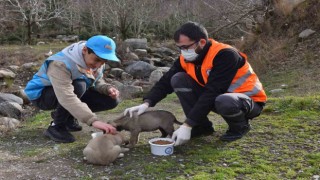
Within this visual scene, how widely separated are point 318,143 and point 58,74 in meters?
2.79

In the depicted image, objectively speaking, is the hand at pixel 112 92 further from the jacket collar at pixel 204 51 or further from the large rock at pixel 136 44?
the large rock at pixel 136 44

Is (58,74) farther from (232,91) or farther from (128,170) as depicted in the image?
(232,91)

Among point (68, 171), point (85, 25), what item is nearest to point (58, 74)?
point (68, 171)

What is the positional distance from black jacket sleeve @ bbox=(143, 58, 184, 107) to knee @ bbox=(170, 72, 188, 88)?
5.6 inches

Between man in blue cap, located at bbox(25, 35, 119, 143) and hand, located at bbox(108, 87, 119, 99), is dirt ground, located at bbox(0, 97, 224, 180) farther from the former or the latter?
hand, located at bbox(108, 87, 119, 99)

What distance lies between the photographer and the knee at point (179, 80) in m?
4.48

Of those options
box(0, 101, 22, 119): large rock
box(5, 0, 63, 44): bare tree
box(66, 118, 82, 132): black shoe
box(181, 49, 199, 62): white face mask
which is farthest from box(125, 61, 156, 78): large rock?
box(5, 0, 63, 44): bare tree

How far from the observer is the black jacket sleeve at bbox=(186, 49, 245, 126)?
13.4 feet

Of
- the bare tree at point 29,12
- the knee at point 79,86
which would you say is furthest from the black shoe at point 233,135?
the bare tree at point 29,12

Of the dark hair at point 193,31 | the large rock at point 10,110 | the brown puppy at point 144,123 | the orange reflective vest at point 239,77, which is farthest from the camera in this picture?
the large rock at point 10,110

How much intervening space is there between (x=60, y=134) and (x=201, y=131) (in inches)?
63.0

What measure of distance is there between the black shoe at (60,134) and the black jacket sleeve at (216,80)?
147 cm

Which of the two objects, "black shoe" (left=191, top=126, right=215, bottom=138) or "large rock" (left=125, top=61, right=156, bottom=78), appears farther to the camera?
"large rock" (left=125, top=61, right=156, bottom=78)

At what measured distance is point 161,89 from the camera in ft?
15.2
